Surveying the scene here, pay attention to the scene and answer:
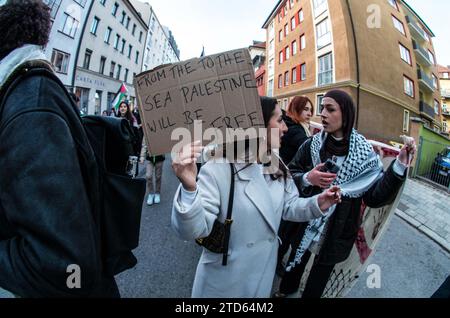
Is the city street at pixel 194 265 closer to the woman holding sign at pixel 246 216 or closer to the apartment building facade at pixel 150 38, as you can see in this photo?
the woman holding sign at pixel 246 216

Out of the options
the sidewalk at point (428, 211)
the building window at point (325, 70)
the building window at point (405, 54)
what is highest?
the building window at point (325, 70)

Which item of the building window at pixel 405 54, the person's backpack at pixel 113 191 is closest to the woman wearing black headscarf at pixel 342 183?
the person's backpack at pixel 113 191

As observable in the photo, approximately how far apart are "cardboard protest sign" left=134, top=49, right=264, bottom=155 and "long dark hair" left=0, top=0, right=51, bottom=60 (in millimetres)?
437

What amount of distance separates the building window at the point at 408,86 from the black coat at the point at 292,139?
6.63 meters

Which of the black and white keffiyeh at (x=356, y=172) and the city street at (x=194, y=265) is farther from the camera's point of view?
the city street at (x=194, y=265)

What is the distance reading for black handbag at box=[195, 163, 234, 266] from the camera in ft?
4.20

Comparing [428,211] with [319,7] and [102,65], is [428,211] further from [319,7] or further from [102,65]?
[102,65]

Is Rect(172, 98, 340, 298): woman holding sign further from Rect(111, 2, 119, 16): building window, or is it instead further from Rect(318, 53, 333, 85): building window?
Answer: Rect(111, 2, 119, 16): building window

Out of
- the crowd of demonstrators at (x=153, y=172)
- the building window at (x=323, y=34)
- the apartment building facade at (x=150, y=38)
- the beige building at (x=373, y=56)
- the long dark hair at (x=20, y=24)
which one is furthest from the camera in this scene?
the apartment building facade at (x=150, y=38)

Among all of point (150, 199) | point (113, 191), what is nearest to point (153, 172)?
point (150, 199)

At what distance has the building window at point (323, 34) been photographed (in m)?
11.3

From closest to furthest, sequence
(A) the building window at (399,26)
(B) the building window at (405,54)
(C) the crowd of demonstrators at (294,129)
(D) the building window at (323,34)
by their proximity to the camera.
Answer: (C) the crowd of demonstrators at (294,129)
(A) the building window at (399,26)
(B) the building window at (405,54)
(D) the building window at (323,34)

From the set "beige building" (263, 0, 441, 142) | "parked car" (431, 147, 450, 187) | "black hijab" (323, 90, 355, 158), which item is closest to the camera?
"black hijab" (323, 90, 355, 158)

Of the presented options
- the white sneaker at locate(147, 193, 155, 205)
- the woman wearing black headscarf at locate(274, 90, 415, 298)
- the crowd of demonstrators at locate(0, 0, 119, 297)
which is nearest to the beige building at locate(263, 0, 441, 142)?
the woman wearing black headscarf at locate(274, 90, 415, 298)
